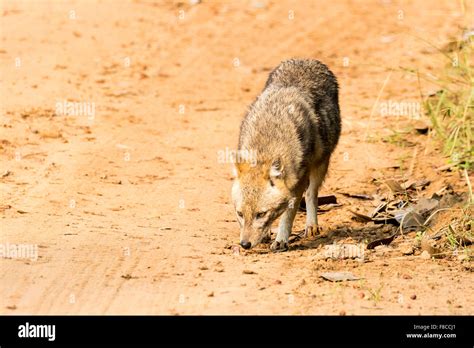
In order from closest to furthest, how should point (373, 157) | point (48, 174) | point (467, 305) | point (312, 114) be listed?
point (467, 305) → point (312, 114) → point (48, 174) → point (373, 157)

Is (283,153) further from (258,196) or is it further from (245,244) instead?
(245,244)

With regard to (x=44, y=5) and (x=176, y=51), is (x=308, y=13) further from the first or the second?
(x=44, y=5)

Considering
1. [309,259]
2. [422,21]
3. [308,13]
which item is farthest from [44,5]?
[309,259]

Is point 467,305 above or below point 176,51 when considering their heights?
below

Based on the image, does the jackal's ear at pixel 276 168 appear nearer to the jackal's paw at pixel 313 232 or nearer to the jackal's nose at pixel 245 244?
the jackal's nose at pixel 245 244

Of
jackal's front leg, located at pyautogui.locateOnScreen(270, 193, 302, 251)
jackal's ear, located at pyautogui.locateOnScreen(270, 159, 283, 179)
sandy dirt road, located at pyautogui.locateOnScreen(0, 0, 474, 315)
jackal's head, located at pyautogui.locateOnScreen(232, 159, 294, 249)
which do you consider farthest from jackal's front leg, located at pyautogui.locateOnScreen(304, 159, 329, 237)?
jackal's ear, located at pyautogui.locateOnScreen(270, 159, 283, 179)

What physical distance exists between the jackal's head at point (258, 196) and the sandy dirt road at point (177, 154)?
0.97 ft

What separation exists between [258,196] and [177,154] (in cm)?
389

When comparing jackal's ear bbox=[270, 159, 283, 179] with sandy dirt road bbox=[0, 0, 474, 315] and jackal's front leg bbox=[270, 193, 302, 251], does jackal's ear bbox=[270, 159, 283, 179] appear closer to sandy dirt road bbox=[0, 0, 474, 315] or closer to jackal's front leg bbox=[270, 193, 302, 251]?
jackal's front leg bbox=[270, 193, 302, 251]

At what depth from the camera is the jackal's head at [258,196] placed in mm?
9414

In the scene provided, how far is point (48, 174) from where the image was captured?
37.7 feet
